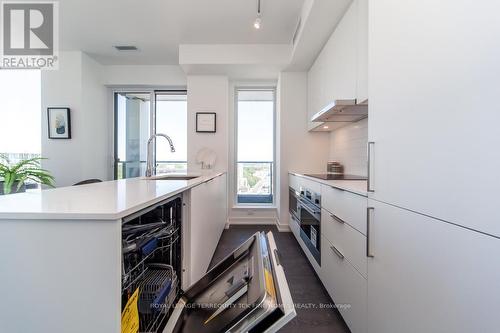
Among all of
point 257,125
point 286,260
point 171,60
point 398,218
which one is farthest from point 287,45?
point 398,218

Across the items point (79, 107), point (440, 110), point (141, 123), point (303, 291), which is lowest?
point (303, 291)

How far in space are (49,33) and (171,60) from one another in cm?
163

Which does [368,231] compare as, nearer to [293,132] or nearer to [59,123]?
[293,132]

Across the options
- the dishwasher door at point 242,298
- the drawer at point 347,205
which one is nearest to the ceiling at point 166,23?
the drawer at point 347,205

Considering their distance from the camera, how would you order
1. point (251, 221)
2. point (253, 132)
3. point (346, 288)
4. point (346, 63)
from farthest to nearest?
point (253, 132), point (251, 221), point (346, 63), point (346, 288)

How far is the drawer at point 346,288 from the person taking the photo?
128cm

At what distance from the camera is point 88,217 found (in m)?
0.57

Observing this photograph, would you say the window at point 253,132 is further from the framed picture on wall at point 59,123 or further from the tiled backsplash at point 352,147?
the framed picture on wall at point 59,123

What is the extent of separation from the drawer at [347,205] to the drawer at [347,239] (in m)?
0.04

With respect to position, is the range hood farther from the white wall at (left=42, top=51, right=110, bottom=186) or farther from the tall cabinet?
the white wall at (left=42, top=51, right=110, bottom=186)

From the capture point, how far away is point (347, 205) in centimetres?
148

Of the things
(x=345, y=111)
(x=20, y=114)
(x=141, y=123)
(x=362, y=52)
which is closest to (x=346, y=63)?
(x=362, y=52)

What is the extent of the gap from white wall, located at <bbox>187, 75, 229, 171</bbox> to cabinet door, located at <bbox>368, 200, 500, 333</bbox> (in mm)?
3076

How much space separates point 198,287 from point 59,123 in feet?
13.5
